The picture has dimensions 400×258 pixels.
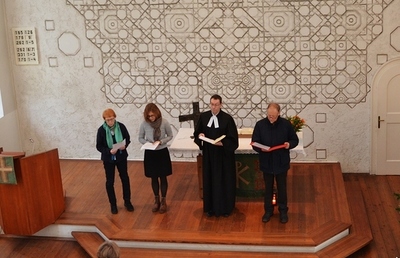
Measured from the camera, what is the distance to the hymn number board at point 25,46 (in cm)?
983

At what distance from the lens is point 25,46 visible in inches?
389

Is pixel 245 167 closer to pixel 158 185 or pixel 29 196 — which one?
pixel 158 185

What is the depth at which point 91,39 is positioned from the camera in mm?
9680

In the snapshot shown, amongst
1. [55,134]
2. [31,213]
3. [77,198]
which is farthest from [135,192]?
[55,134]

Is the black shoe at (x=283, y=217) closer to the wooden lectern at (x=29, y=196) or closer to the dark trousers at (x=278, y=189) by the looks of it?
the dark trousers at (x=278, y=189)

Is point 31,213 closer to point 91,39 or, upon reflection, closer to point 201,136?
point 201,136

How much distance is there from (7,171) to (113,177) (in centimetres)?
128

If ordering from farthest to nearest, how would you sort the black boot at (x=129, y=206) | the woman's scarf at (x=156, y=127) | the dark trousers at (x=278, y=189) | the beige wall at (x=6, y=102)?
the beige wall at (x=6, y=102), the black boot at (x=129, y=206), the woman's scarf at (x=156, y=127), the dark trousers at (x=278, y=189)

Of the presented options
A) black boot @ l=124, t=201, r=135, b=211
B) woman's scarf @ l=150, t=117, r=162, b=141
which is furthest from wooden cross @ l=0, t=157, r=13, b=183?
woman's scarf @ l=150, t=117, r=162, b=141

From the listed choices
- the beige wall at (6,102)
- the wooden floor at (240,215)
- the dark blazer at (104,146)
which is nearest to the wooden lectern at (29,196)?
the wooden floor at (240,215)

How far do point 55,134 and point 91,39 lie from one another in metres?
1.75

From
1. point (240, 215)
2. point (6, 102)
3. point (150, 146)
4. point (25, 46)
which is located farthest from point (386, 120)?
point (6, 102)

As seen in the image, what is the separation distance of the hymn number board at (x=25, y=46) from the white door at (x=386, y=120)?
5.37 meters

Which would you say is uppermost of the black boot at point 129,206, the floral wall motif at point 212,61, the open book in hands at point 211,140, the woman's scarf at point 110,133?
the floral wall motif at point 212,61
